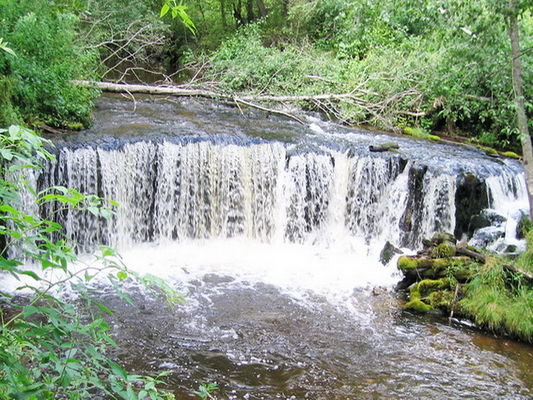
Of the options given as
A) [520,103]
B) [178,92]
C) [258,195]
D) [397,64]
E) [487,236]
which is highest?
[397,64]

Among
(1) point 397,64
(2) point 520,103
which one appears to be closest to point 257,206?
(2) point 520,103

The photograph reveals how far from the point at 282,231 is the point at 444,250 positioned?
3.31 meters

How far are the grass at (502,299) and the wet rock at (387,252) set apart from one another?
1.69 m

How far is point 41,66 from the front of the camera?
31.1 feet

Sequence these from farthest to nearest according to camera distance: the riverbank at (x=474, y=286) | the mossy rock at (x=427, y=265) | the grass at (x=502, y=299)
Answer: the mossy rock at (x=427, y=265)
the riverbank at (x=474, y=286)
the grass at (x=502, y=299)

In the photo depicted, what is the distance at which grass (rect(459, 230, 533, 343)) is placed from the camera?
6910 millimetres

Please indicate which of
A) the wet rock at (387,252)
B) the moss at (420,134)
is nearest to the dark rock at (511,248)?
the wet rock at (387,252)

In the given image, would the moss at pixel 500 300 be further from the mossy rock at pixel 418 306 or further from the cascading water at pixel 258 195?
the cascading water at pixel 258 195

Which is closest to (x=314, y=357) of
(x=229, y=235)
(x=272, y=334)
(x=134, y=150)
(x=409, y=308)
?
(x=272, y=334)

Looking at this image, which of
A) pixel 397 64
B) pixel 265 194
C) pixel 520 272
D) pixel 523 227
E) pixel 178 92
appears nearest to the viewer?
pixel 520 272

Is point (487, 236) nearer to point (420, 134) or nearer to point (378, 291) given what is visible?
point (378, 291)

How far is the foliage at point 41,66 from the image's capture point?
28.5 ft

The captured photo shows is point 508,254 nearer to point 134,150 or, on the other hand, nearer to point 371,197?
point 371,197

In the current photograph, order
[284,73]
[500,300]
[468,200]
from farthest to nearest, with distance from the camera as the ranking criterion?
[284,73] → [468,200] → [500,300]
